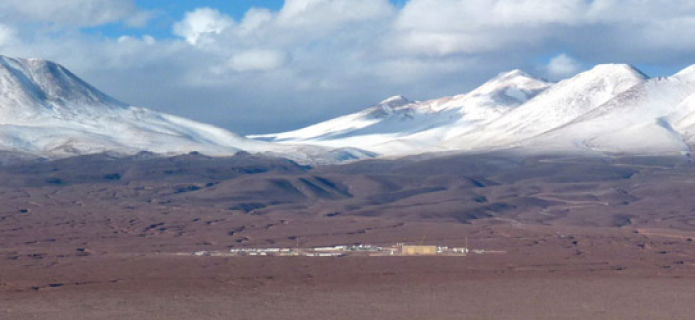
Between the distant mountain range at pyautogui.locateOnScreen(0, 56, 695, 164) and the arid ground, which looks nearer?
the arid ground

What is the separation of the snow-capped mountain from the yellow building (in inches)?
3652

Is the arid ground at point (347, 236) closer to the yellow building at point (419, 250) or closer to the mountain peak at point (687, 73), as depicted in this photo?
the yellow building at point (419, 250)

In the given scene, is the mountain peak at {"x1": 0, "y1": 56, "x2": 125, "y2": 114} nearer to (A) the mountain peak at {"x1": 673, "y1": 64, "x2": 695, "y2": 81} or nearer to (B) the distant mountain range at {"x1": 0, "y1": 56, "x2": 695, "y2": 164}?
(B) the distant mountain range at {"x1": 0, "y1": 56, "x2": 695, "y2": 164}

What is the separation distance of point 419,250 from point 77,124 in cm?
11402

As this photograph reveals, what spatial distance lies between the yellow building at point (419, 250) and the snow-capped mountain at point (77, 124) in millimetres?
92765

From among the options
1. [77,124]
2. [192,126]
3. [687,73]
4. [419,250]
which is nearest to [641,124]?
[687,73]

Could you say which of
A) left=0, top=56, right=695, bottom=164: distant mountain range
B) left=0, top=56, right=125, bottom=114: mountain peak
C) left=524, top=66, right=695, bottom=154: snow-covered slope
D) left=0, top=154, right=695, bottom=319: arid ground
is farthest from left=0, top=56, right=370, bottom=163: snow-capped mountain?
left=524, top=66, right=695, bottom=154: snow-covered slope

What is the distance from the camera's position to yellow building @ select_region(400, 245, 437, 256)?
6525cm

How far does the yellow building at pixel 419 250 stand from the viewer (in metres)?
65.2

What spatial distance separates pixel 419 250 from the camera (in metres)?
66.2

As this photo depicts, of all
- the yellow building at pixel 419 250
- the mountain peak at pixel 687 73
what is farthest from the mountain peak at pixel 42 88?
the yellow building at pixel 419 250

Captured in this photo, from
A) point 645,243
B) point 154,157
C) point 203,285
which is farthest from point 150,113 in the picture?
point 203,285

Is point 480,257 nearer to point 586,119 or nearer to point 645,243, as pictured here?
point 645,243

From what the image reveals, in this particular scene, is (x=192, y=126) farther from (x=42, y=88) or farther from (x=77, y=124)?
(x=77, y=124)
